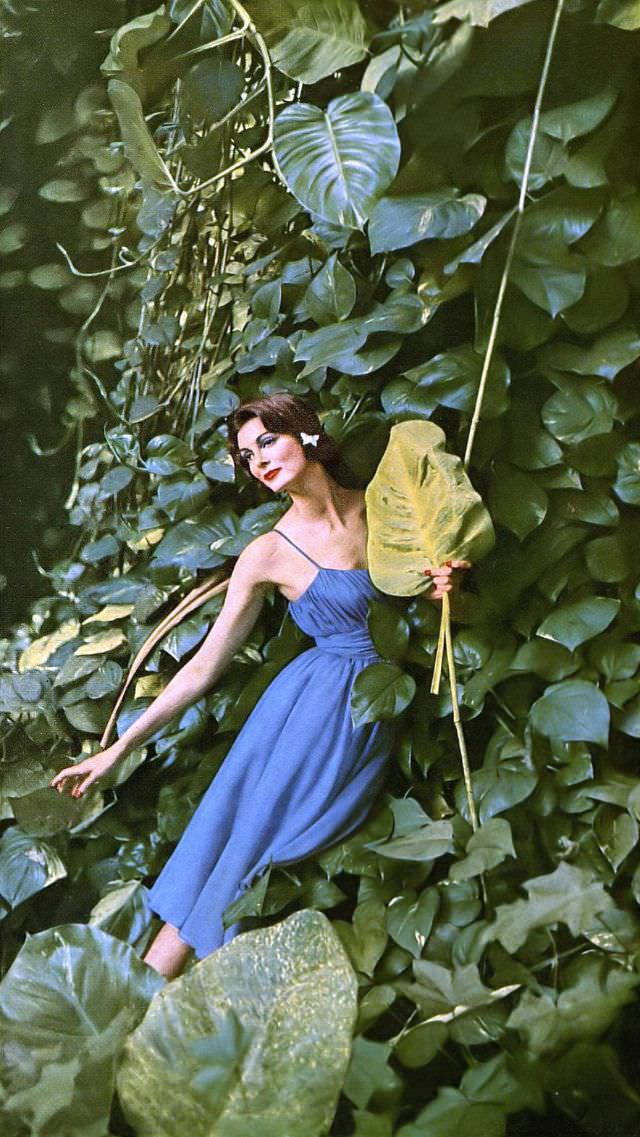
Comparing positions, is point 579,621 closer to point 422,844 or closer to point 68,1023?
point 422,844

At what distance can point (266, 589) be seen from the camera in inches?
32.1

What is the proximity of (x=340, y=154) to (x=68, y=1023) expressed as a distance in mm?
656

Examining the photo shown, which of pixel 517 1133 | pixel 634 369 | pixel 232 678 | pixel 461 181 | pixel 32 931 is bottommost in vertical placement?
pixel 517 1133

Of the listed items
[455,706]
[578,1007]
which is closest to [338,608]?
[455,706]

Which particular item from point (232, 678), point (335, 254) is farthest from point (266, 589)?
point (335, 254)

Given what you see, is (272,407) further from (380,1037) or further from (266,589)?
(380,1037)

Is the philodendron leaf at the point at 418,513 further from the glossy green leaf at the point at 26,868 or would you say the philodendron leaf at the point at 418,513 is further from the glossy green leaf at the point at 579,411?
the glossy green leaf at the point at 26,868

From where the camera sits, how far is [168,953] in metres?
0.83

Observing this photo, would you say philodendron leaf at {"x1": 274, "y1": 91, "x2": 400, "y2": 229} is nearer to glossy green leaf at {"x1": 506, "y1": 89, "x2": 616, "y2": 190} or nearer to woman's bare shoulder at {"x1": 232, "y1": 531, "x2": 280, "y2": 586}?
glossy green leaf at {"x1": 506, "y1": 89, "x2": 616, "y2": 190}

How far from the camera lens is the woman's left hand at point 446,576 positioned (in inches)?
30.7

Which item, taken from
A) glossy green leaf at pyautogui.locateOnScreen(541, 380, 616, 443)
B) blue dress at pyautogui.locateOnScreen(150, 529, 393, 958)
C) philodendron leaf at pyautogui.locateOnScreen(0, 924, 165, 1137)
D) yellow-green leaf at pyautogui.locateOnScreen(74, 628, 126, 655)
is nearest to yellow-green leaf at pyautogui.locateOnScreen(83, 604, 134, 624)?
yellow-green leaf at pyautogui.locateOnScreen(74, 628, 126, 655)

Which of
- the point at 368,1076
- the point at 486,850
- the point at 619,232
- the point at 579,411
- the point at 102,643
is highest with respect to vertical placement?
the point at 619,232

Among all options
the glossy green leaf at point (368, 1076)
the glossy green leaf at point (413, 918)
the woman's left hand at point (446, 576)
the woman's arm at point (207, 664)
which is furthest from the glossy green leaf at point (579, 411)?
the glossy green leaf at point (368, 1076)

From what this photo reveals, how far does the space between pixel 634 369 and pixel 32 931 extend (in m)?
0.62
